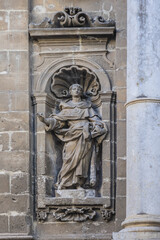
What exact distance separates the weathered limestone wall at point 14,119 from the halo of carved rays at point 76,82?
0.51m

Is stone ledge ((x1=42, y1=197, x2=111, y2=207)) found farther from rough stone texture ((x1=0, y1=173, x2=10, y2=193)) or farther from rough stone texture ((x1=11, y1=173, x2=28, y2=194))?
rough stone texture ((x1=0, y1=173, x2=10, y2=193))

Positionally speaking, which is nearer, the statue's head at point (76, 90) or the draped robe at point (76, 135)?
the draped robe at point (76, 135)

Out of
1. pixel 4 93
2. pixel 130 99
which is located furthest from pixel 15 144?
pixel 130 99

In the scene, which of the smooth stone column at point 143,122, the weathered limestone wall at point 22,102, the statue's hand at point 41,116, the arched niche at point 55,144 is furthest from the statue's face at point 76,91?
the smooth stone column at point 143,122

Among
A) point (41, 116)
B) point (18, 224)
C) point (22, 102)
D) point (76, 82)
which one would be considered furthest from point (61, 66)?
point (18, 224)

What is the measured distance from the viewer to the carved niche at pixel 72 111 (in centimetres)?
1684

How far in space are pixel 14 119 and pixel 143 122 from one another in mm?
2283

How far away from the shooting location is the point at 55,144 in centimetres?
1728

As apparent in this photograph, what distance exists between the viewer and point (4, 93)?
1719 cm

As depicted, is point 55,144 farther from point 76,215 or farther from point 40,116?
point 76,215

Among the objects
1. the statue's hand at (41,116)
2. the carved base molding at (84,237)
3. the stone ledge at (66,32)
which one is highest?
the stone ledge at (66,32)

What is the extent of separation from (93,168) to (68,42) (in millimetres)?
1959

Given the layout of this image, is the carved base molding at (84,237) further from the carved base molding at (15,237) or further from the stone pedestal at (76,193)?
the stone pedestal at (76,193)

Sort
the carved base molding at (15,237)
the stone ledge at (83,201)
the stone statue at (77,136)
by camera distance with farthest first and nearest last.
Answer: the stone statue at (77,136) → the stone ledge at (83,201) → the carved base molding at (15,237)
